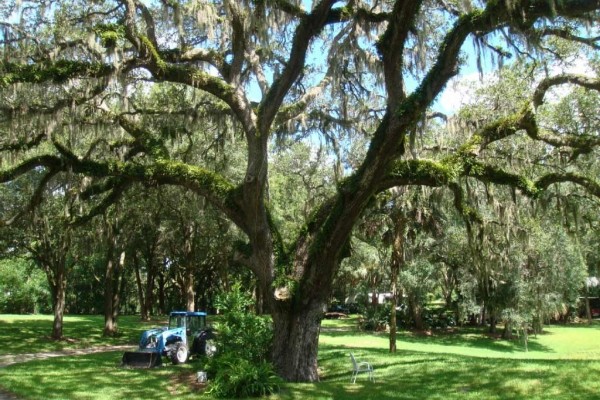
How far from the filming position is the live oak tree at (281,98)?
879cm

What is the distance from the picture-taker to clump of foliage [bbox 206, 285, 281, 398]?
930 centimetres

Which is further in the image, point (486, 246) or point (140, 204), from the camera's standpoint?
point (140, 204)

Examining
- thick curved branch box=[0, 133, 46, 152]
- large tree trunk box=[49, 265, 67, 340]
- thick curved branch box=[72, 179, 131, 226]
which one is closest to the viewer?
thick curved branch box=[72, 179, 131, 226]

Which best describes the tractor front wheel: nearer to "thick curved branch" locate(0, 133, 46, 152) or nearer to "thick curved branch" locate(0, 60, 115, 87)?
"thick curved branch" locate(0, 133, 46, 152)

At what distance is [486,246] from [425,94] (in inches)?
218

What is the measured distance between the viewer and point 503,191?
13.7m

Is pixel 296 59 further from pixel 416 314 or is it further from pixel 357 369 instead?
pixel 416 314

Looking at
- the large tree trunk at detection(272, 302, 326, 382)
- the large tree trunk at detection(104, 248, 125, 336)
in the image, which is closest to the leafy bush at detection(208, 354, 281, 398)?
the large tree trunk at detection(272, 302, 326, 382)

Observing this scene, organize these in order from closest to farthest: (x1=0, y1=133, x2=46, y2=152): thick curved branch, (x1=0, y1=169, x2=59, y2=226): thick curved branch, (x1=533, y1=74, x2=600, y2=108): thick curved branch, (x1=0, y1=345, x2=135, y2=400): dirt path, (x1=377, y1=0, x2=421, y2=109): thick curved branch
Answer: (x1=377, y1=0, x2=421, y2=109): thick curved branch → (x1=533, y1=74, x2=600, y2=108): thick curved branch → (x1=0, y1=169, x2=59, y2=226): thick curved branch → (x1=0, y1=133, x2=46, y2=152): thick curved branch → (x1=0, y1=345, x2=135, y2=400): dirt path

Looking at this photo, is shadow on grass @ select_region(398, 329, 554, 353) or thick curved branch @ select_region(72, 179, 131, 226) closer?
thick curved branch @ select_region(72, 179, 131, 226)

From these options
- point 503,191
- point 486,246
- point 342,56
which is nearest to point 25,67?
point 342,56

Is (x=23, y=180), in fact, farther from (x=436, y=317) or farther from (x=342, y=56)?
(x=436, y=317)

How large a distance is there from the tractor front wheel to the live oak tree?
16.1ft

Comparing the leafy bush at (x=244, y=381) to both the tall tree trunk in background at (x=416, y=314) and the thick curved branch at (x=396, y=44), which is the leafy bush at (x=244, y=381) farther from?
the tall tree trunk in background at (x=416, y=314)
